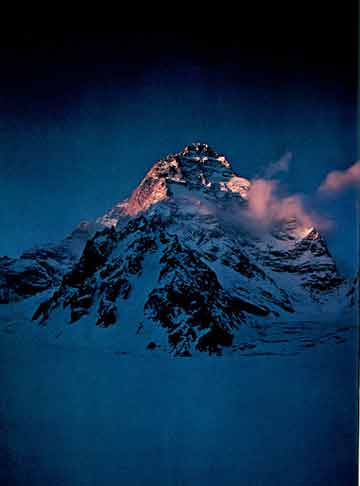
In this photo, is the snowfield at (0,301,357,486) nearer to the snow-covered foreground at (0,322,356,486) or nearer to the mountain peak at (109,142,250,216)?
the snow-covered foreground at (0,322,356,486)

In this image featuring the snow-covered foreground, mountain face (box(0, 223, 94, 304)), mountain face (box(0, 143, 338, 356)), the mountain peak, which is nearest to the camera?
A: the snow-covered foreground

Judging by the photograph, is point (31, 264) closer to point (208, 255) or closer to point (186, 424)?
point (186, 424)

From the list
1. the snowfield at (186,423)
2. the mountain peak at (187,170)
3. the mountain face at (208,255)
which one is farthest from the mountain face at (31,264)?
the mountain peak at (187,170)

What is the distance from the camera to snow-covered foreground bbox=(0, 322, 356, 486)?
11.3 ft

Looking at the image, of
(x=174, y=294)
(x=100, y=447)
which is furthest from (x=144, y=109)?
(x=174, y=294)

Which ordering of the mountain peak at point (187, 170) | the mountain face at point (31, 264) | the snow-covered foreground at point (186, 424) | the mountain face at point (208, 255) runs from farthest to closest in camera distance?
the mountain peak at point (187, 170) < the mountain face at point (208, 255) < the mountain face at point (31, 264) < the snow-covered foreground at point (186, 424)

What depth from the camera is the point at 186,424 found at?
3.67 metres

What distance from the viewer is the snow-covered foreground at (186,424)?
345 centimetres

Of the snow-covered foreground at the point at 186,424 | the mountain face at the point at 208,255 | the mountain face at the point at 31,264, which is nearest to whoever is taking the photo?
the snow-covered foreground at the point at 186,424

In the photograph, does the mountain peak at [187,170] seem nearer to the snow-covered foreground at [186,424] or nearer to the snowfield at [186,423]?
the snowfield at [186,423]

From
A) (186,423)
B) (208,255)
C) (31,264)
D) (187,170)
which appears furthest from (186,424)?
(208,255)

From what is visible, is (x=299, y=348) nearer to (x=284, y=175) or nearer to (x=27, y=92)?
(x=284, y=175)

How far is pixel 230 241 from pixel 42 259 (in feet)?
6.88

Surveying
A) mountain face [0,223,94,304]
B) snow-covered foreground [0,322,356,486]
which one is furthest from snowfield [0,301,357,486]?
mountain face [0,223,94,304]
